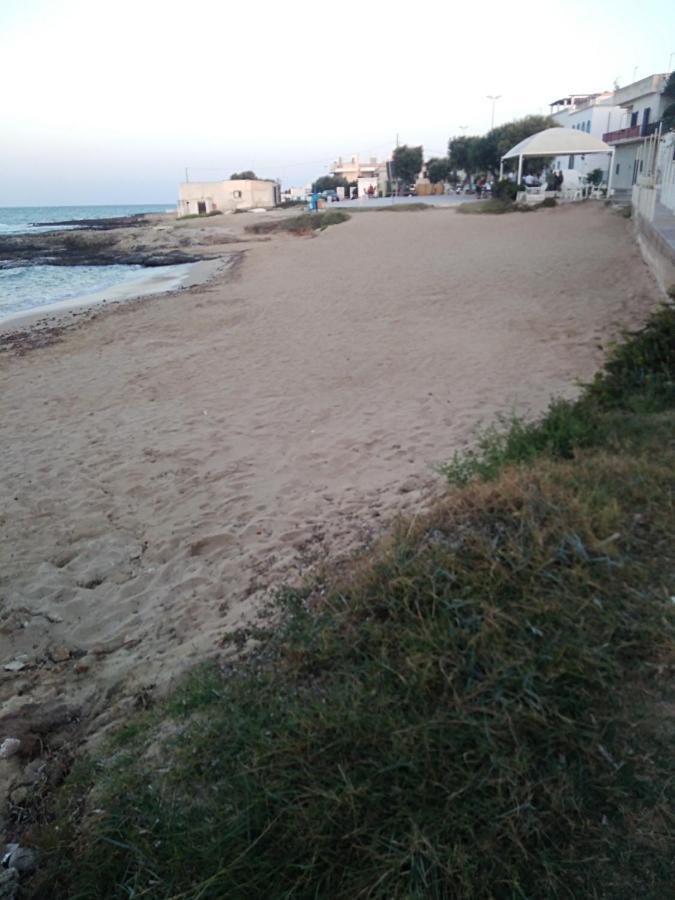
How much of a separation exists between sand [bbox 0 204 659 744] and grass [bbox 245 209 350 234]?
66.2 ft

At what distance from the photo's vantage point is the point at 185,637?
3.35m

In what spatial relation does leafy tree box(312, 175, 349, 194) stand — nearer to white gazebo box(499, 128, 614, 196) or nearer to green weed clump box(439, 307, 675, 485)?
white gazebo box(499, 128, 614, 196)

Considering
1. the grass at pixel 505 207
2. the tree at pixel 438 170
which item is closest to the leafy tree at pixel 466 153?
the tree at pixel 438 170

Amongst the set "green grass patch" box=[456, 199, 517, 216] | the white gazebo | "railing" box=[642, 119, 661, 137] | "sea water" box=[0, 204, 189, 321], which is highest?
"railing" box=[642, 119, 661, 137]

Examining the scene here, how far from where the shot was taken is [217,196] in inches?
2675

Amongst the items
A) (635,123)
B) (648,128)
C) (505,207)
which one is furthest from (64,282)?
(635,123)

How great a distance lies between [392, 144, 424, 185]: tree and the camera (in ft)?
209

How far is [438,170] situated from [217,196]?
2392cm

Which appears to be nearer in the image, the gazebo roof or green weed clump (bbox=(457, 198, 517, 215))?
the gazebo roof

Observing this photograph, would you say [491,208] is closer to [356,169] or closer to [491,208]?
[491,208]

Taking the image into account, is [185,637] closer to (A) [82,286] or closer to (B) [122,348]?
(B) [122,348]

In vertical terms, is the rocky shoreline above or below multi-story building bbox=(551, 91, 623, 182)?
below

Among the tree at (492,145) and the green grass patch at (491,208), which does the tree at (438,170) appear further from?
the green grass patch at (491,208)

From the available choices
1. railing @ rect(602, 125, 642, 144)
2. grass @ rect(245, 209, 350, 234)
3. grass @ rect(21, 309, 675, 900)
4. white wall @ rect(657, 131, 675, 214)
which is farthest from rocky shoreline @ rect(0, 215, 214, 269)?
grass @ rect(21, 309, 675, 900)
